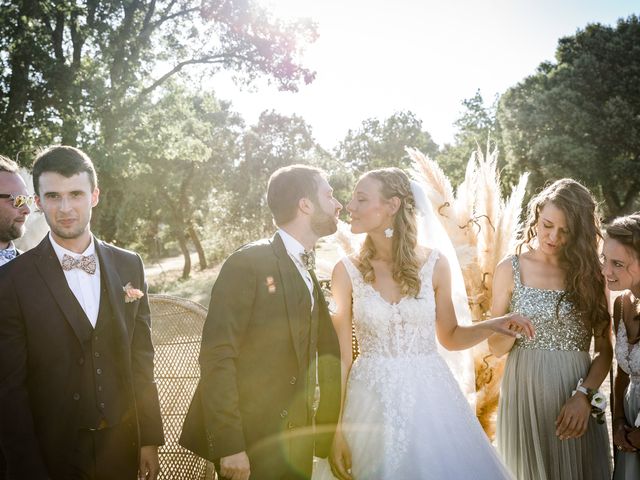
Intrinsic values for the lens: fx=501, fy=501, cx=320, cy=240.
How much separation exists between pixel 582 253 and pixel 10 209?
3.41m

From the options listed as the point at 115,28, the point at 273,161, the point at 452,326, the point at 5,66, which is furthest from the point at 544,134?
the point at 452,326

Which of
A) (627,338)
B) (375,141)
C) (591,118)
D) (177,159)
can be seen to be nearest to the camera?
(627,338)

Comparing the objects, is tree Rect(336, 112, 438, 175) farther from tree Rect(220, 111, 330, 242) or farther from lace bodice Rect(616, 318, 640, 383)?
lace bodice Rect(616, 318, 640, 383)

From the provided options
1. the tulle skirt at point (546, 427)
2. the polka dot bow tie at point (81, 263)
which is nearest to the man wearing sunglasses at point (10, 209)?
the polka dot bow tie at point (81, 263)

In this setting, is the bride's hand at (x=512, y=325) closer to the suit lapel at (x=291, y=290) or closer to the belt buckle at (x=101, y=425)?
the suit lapel at (x=291, y=290)

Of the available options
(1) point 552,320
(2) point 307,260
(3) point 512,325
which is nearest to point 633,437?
(1) point 552,320

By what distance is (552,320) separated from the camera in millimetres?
3098

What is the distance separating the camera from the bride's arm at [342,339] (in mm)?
2822

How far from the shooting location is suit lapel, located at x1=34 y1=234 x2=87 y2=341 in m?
2.27

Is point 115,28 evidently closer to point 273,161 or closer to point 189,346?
point 189,346

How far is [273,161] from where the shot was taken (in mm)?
30984

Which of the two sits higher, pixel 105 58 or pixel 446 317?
pixel 105 58

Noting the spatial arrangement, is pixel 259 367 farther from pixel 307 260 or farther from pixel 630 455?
pixel 630 455

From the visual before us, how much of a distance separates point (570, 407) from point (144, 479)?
7.86 ft
